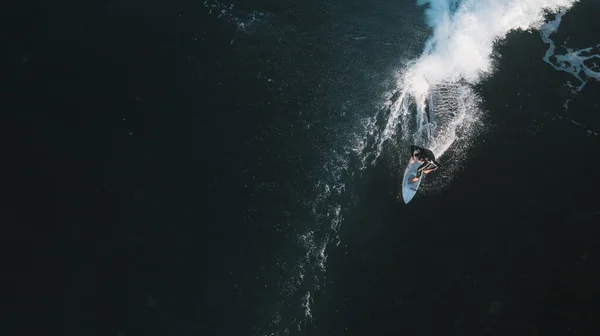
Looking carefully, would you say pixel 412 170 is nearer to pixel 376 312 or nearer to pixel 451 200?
pixel 451 200

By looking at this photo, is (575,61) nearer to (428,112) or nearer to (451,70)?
(451,70)

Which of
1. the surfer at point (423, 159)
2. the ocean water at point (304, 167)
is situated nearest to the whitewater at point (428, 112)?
the ocean water at point (304, 167)

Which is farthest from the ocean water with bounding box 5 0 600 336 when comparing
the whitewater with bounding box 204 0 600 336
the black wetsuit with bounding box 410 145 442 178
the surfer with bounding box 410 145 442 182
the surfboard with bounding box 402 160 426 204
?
the black wetsuit with bounding box 410 145 442 178

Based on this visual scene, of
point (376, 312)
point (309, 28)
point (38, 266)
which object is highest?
point (309, 28)

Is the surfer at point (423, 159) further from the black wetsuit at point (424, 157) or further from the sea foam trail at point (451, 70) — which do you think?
the sea foam trail at point (451, 70)

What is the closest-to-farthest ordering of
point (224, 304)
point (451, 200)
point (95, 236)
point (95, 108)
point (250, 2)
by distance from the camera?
point (224, 304) < point (95, 236) < point (451, 200) < point (95, 108) < point (250, 2)

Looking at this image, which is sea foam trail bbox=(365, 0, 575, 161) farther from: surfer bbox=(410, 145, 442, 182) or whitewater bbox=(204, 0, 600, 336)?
surfer bbox=(410, 145, 442, 182)

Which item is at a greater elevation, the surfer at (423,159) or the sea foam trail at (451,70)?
the sea foam trail at (451,70)

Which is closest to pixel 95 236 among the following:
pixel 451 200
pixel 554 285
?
pixel 451 200
